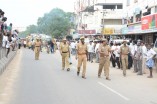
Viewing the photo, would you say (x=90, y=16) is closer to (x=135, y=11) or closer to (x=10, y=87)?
(x=135, y=11)

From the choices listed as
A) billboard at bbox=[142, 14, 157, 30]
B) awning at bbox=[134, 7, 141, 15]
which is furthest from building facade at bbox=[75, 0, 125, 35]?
billboard at bbox=[142, 14, 157, 30]

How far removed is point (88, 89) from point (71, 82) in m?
2.29

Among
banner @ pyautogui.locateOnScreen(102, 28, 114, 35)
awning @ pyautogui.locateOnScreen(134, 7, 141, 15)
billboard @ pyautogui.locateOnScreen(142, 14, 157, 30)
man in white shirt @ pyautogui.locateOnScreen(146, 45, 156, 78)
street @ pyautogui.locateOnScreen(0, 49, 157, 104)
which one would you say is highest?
awning @ pyautogui.locateOnScreen(134, 7, 141, 15)

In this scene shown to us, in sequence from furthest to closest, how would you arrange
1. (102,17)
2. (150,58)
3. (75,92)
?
(102,17), (150,58), (75,92)

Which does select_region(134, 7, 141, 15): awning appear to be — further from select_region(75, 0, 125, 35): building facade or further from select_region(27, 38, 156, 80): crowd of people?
select_region(27, 38, 156, 80): crowd of people

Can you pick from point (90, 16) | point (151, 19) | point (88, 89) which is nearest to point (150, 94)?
point (88, 89)

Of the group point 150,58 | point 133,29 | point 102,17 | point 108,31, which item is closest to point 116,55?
point 150,58

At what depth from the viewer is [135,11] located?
4434cm

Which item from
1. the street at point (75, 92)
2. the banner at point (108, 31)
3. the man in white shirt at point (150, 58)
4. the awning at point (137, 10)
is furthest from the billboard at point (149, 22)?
the banner at point (108, 31)

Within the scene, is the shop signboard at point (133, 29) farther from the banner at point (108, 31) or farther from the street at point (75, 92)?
the street at point (75, 92)

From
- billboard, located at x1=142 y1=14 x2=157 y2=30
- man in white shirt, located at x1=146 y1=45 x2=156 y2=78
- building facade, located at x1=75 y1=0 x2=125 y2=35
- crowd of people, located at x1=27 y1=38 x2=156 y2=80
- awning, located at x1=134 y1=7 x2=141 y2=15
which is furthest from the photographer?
building facade, located at x1=75 y1=0 x2=125 y2=35

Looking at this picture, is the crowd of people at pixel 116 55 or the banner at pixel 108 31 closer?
the crowd of people at pixel 116 55

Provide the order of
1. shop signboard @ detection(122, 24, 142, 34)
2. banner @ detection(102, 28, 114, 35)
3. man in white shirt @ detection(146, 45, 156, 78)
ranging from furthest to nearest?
banner @ detection(102, 28, 114, 35)
shop signboard @ detection(122, 24, 142, 34)
man in white shirt @ detection(146, 45, 156, 78)

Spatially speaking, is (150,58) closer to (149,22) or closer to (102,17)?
(149,22)
